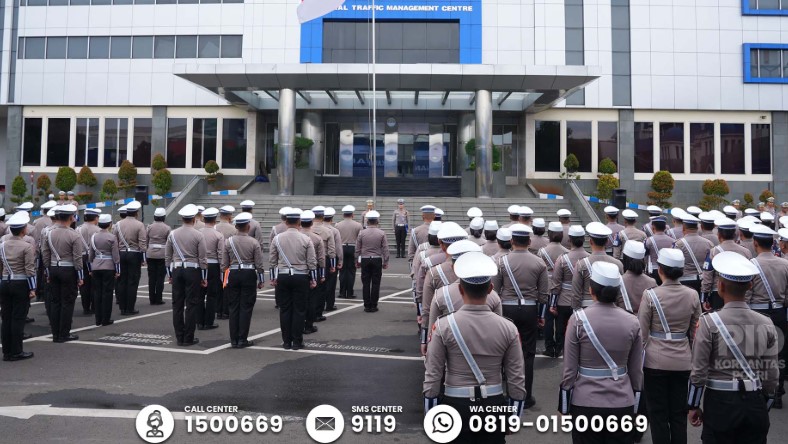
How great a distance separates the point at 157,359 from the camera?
7883 mm

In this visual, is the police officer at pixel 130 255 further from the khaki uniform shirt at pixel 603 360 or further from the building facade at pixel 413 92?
the building facade at pixel 413 92

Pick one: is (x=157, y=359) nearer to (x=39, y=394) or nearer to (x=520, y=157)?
(x=39, y=394)

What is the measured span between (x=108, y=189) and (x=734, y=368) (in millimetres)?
33130

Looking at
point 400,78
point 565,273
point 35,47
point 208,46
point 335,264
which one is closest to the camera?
point 565,273

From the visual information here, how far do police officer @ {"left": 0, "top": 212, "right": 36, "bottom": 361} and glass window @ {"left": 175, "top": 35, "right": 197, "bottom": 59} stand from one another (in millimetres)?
28137

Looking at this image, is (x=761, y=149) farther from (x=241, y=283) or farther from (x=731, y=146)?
(x=241, y=283)

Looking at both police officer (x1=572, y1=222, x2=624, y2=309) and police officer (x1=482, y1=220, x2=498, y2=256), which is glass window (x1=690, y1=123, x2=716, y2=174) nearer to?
police officer (x1=482, y1=220, x2=498, y2=256)

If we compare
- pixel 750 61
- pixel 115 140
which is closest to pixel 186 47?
pixel 115 140

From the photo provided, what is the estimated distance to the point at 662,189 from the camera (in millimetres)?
30312

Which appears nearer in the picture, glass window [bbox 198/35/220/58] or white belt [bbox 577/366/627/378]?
white belt [bbox 577/366/627/378]

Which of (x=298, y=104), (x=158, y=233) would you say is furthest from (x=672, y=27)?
(x=158, y=233)

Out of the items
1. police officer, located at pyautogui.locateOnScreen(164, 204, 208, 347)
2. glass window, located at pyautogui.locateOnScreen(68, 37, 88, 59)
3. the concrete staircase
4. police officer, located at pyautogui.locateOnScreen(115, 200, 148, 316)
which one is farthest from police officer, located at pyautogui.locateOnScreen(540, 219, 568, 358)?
glass window, located at pyautogui.locateOnScreen(68, 37, 88, 59)

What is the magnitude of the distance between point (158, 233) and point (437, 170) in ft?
79.7

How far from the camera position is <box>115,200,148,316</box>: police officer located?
11.3m
